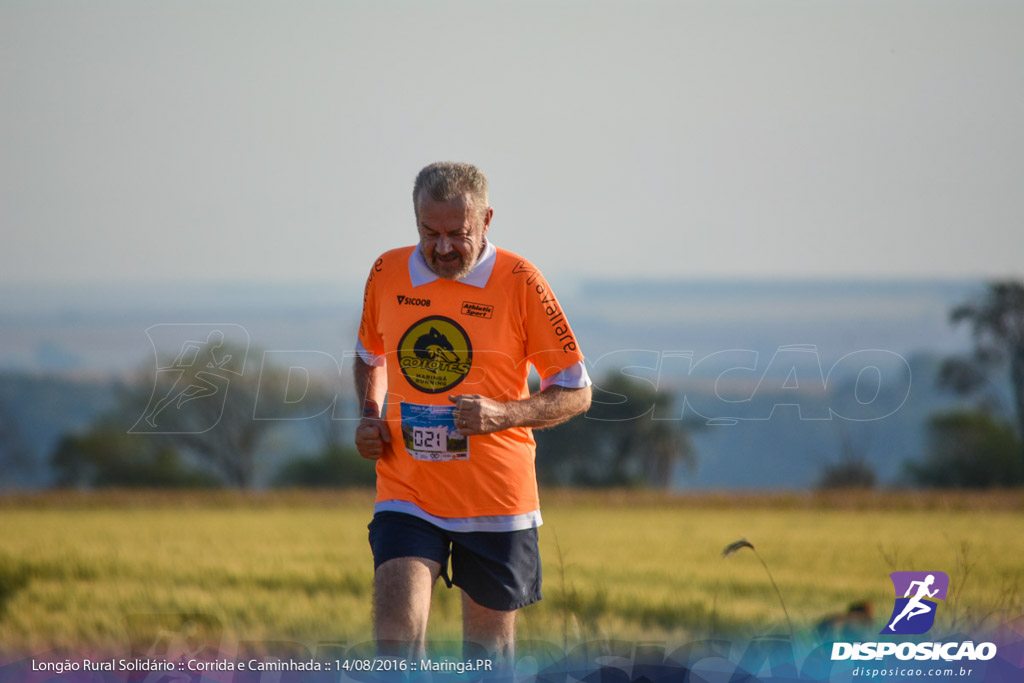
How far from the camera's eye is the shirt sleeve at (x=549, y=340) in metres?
4.81

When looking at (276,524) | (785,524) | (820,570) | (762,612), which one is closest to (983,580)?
(762,612)

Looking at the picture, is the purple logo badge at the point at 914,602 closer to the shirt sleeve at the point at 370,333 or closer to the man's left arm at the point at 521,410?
the man's left arm at the point at 521,410

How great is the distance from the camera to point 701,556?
14.1 metres

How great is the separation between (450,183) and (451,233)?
0.68 feet

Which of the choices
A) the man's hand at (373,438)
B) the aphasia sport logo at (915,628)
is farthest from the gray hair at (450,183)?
the aphasia sport logo at (915,628)

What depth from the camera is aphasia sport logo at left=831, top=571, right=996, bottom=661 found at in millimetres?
5561

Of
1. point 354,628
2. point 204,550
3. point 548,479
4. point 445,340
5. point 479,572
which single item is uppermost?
point 445,340

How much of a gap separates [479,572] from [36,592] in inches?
312

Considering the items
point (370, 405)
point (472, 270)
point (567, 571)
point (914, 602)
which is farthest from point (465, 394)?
point (914, 602)

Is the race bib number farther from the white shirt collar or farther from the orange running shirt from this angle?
the white shirt collar

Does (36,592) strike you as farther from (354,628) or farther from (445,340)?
(445,340)

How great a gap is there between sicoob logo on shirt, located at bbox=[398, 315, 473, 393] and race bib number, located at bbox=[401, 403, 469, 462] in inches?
3.6

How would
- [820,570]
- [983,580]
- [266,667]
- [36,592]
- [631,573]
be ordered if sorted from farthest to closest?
[820,570]
[631,573]
[36,592]
[983,580]
[266,667]

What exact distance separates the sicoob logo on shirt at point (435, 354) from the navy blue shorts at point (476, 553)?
57 cm
